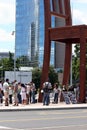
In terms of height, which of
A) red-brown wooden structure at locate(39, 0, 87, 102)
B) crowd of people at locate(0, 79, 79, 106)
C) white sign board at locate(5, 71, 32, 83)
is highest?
red-brown wooden structure at locate(39, 0, 87, 102)

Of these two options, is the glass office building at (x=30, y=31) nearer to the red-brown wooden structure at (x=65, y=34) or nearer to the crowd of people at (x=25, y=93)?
the red-brown wooden structure at (x=65, y=34)

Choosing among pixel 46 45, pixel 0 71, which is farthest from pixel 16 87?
pixel 0 71

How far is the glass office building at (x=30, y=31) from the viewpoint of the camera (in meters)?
143

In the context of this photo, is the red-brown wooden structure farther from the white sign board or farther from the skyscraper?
the skyscraper

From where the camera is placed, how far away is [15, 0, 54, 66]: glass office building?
470 ft

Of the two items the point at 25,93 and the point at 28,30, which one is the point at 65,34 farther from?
the point at 28,30

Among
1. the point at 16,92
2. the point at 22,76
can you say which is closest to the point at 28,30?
the point at 22,76

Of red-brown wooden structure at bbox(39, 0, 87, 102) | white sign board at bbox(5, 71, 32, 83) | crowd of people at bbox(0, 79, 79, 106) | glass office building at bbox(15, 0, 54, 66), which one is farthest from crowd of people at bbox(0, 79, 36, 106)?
glass office building at bbox(15, 0, 54, 66)

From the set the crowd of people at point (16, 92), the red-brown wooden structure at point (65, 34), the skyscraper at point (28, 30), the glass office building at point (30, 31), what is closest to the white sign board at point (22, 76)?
the red-brown wooden structure at point (65, 34)

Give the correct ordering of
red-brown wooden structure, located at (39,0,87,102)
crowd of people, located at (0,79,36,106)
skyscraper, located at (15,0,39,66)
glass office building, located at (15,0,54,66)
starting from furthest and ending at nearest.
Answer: skyscraper, located at (15,0,39,66) < glass office building, located at (15,0,54,66) < red-brown wooden structure, located at (39,0,87,102) < crowd of people, located at (0,79,36,106)

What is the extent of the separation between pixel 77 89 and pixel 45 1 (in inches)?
251

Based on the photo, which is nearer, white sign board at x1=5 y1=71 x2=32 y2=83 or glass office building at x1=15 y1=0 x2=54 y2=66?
white sign board at x1=5 y1=71 x2=32 y2=83

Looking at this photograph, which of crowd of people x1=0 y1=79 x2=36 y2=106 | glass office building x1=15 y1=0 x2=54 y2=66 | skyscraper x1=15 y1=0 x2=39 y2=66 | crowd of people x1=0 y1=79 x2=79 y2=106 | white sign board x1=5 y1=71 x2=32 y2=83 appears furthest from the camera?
skyscraper x1=15 y1=0 x2=39 y2=66

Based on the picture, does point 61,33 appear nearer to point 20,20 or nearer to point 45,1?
point 45,1
